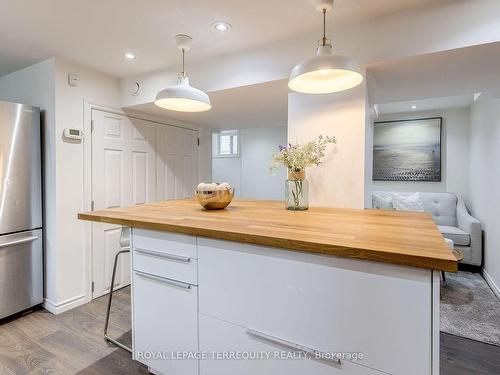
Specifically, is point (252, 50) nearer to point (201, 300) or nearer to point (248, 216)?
point (248, 216)

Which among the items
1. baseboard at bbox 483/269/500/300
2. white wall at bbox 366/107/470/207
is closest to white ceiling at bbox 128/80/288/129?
white wall at bbox 366/107/470/207

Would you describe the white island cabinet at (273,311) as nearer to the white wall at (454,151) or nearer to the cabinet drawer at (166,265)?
the cabinet drawer at (166,265)

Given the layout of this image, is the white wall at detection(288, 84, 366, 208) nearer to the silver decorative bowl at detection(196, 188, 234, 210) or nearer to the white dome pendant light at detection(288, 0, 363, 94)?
the white dome pendant light at detection(288, 0, 363, 94)

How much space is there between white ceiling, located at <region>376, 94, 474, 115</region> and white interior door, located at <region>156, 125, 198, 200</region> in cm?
271

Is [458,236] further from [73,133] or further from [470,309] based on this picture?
[73,133]

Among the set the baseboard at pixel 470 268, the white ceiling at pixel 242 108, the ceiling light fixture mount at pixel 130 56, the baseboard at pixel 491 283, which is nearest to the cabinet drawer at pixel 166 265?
the white ceiling at pixel 242 108

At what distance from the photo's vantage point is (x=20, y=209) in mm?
2350

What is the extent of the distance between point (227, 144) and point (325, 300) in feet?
18.2

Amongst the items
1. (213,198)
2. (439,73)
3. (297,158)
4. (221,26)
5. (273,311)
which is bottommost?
(273,311)

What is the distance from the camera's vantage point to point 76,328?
2.25 m

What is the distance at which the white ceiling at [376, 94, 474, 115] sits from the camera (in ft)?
12.3

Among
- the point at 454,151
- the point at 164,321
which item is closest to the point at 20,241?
the point at 164,321

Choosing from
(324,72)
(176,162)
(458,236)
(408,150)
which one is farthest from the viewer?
(408,150)

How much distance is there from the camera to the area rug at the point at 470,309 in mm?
2170
